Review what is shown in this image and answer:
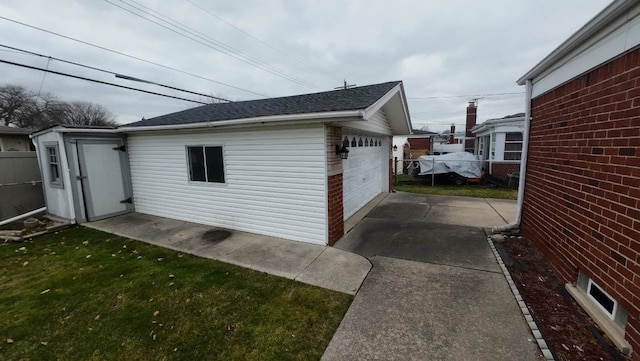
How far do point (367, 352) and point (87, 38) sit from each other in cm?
1156

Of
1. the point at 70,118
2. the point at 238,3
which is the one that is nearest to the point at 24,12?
the point at 238,3

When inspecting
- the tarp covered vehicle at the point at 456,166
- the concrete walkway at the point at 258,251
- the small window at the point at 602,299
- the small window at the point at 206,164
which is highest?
the small window at the point at 206,164

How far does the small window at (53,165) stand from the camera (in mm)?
6688

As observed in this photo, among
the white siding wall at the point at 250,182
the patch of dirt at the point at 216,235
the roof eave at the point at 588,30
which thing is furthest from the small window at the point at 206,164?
the roof eave at the point at 588,30

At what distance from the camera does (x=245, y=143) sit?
18.3ft

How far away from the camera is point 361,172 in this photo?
760 cm

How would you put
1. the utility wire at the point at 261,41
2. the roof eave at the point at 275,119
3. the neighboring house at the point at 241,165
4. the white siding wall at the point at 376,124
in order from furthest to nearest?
the utility wire at the point at 261,41
the white siding wall at the point at 376,124
the neighboring house at the point at 241,165
the roof eave at the point at 275,119

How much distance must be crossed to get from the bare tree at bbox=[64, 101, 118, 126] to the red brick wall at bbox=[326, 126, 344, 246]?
33538 millimetres

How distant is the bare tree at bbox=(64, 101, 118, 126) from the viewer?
92.1 ft

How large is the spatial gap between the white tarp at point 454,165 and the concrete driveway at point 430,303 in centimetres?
744

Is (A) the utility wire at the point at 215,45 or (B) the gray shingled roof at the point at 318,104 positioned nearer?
(B) the gray shingled roof at the point at 318,104

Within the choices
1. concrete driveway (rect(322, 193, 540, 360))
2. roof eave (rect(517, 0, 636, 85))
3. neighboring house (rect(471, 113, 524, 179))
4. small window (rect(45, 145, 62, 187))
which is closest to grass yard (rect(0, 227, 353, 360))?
concrete driveway (rect(322, 193, 540, 360))

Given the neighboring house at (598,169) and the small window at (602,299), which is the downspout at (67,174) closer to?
the neighboring house at (598,169)

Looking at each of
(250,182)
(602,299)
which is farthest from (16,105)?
(602,299)
